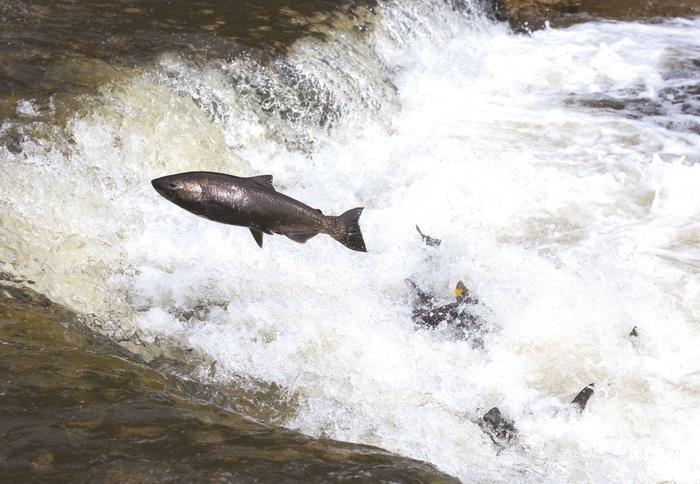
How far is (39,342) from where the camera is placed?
3256mm

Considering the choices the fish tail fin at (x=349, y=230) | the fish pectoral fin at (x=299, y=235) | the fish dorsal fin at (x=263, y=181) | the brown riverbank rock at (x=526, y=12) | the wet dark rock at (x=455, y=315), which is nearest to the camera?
the fish dorsal fin at (x=263, y=181)

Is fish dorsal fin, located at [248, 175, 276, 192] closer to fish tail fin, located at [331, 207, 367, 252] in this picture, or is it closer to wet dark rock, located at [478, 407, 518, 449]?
fish tail fin, located at [331, 207, 367, 252]

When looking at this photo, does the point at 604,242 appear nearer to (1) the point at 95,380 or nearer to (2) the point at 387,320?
(2) the point at 387,320

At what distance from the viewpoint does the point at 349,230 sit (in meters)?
3.53

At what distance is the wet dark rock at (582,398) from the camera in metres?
4.14

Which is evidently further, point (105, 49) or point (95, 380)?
point (105, 49)

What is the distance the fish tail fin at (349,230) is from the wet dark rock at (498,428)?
1.04 m

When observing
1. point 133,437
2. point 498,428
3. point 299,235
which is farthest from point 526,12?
point 133,437

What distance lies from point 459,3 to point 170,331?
23.8ft

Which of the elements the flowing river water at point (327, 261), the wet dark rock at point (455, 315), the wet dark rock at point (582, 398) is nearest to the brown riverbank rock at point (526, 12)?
the flowing river water at point (327, 261)

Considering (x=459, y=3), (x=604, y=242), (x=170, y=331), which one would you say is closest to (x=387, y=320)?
(x=170, y=331)

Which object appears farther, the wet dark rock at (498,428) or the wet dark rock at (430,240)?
the wet dark rock at (430,240)

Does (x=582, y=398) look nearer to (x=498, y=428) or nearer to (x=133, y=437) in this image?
(x=498, y=428)

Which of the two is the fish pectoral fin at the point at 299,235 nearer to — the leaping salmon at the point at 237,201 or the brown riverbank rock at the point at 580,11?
the leaping salmon at the point at 237,201
